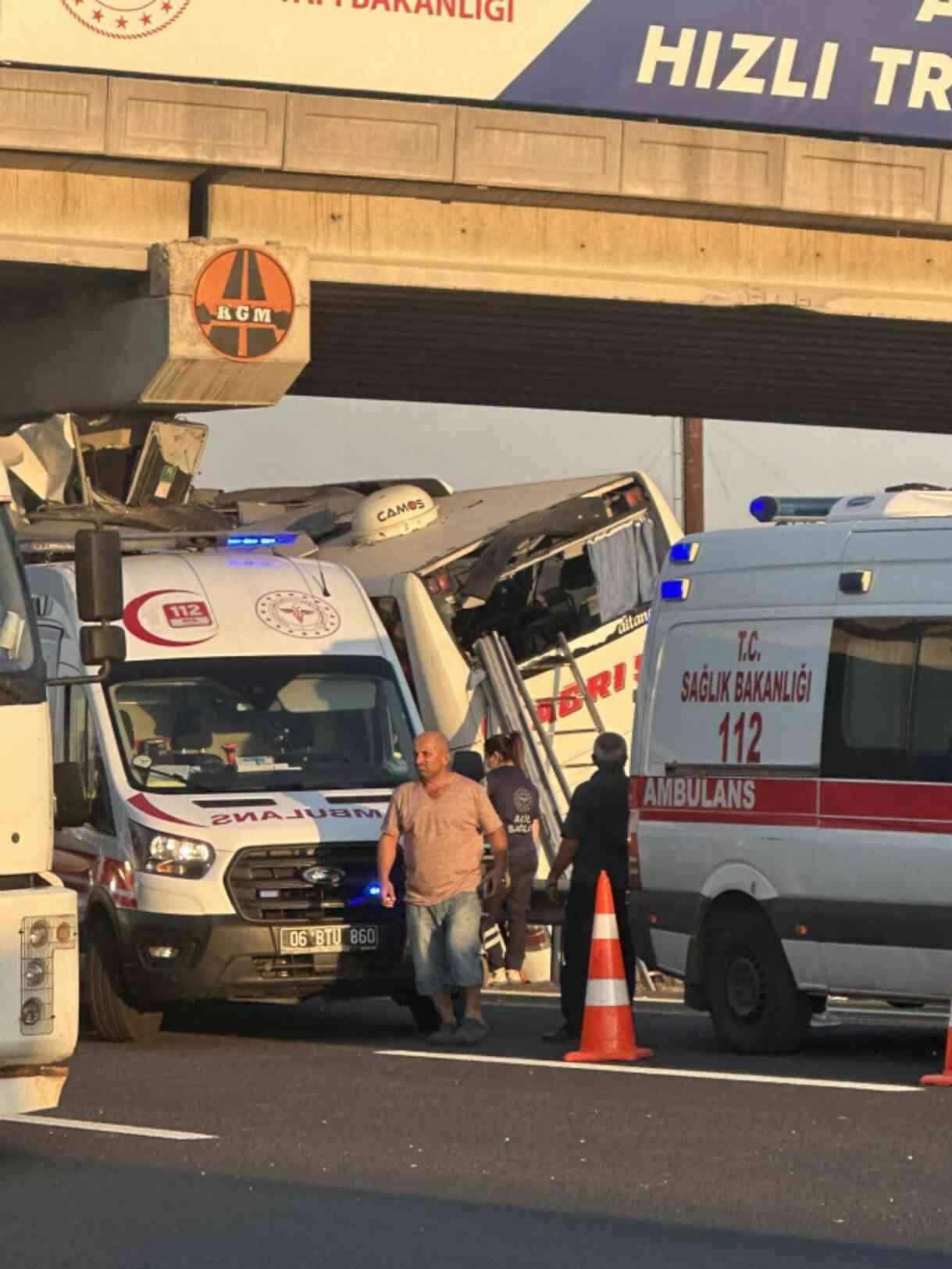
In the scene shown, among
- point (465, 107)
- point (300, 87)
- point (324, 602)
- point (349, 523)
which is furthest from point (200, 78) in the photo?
point (324, 602)

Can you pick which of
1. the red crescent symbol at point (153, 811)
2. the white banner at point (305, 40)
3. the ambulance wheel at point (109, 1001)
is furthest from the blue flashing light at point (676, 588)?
the white banner at point (305, 40)

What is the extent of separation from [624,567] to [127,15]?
5.59 metres

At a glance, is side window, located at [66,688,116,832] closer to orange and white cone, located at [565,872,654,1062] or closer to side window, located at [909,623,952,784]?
orange and white cone, located at [565,872,654,1062]

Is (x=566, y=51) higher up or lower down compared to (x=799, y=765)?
higher up

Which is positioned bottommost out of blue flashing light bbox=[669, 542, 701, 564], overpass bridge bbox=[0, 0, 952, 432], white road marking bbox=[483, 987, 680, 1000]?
white road marking bbox=[483, 987, 680, 1000]

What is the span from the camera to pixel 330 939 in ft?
48.0

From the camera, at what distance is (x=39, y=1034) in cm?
955

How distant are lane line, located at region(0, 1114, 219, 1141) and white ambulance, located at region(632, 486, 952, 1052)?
3.78m

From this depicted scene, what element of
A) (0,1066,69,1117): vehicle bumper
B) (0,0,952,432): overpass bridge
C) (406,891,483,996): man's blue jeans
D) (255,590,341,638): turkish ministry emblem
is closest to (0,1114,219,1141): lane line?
(0,1066,69,1117): vehicle bumper

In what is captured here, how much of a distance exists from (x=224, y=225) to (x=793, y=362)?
7.16m

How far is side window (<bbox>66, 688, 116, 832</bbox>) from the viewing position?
590 inches

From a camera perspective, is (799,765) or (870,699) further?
(799,765)

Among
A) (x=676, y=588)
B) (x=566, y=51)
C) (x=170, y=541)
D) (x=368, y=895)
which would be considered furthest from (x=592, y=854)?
(x=566, y=51)

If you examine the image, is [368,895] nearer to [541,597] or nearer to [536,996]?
[536,996]
